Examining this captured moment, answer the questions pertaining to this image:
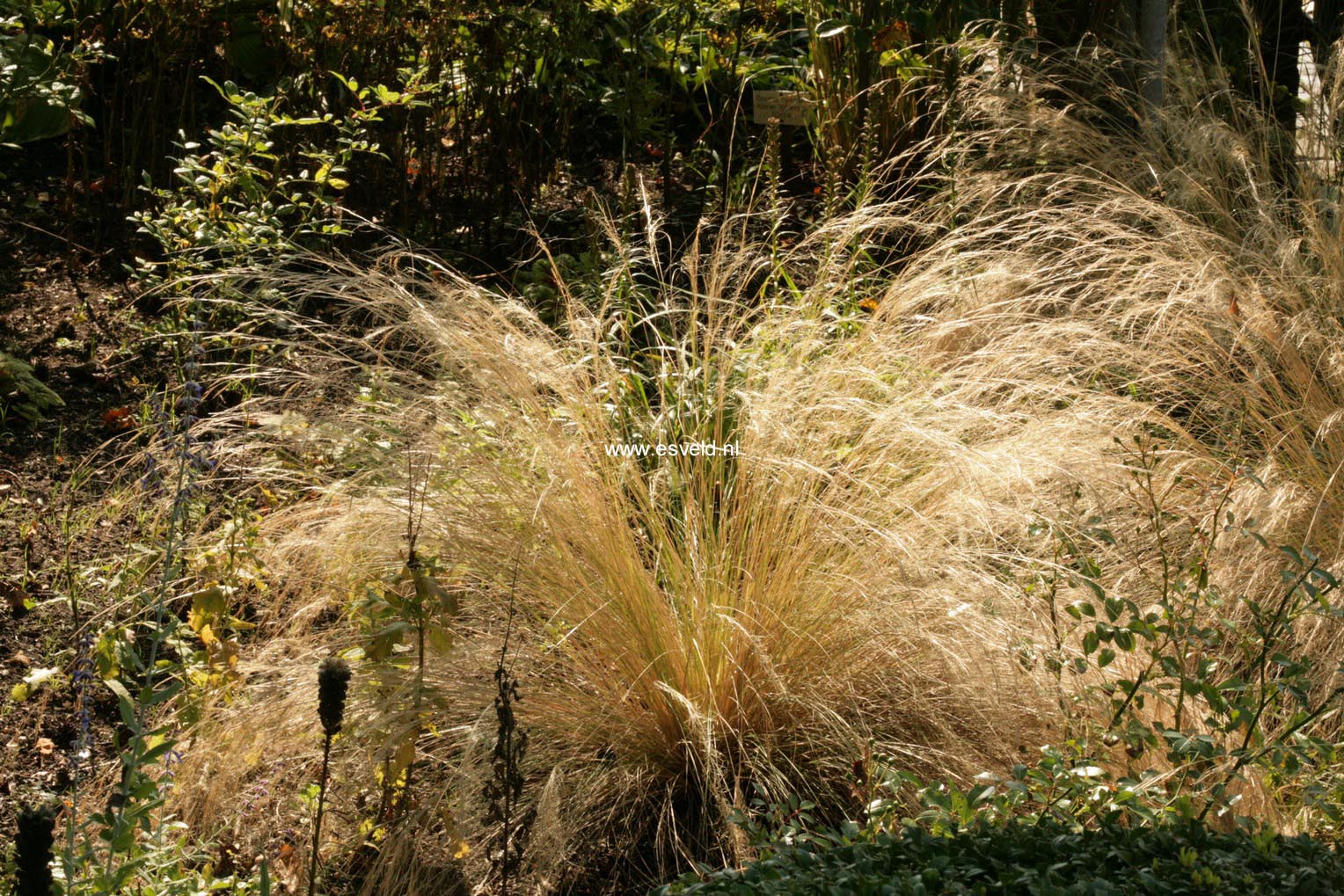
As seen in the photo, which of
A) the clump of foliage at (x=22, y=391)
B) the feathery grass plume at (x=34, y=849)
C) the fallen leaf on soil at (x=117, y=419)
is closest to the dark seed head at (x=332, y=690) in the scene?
the feathery grass plume at (x=34, y=849)

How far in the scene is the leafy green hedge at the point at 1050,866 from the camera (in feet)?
4.67

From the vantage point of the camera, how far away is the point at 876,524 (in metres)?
2.60

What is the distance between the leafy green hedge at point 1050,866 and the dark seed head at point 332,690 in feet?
1.59

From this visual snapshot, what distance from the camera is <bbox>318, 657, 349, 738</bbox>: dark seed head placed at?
5.19ft

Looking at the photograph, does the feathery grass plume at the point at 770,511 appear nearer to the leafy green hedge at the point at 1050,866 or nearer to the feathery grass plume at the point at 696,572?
the feathery grass plume at the point at 696,572

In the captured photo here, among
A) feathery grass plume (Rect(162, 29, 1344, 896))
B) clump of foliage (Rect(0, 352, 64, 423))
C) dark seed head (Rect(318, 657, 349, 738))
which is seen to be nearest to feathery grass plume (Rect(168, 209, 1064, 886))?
feathery grass plume (Rect(162, 29, 1344, 896))

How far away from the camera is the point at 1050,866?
4.86 ft

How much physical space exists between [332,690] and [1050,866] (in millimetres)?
932

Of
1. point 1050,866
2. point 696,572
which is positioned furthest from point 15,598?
point 1050,866

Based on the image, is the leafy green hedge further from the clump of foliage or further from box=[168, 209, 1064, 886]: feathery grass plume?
the clump of foliage

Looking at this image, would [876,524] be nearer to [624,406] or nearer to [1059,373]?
[624,406]

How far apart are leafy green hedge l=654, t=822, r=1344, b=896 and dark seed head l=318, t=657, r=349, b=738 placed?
49 centimetres

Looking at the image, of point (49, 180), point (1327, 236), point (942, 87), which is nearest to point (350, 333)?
point (49, 180)

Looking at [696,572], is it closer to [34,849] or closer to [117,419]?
[34,849]
